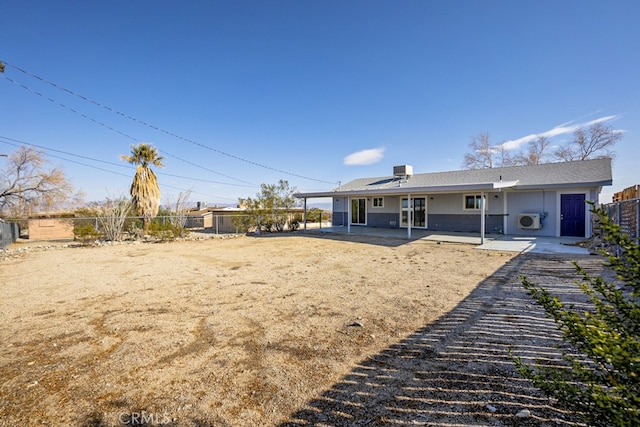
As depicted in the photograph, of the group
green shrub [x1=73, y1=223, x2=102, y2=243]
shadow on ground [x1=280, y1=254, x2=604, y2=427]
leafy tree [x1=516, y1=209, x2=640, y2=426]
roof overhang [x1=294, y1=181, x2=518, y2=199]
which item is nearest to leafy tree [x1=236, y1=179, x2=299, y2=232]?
roof overhang [x1=294, y1=181, x2=518, y2=199]

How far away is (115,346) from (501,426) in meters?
3.88

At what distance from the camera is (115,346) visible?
3.25 metres

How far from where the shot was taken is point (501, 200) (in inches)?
535

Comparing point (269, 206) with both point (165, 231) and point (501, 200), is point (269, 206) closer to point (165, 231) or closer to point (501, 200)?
point (165, 231)

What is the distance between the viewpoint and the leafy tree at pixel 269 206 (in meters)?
17.5

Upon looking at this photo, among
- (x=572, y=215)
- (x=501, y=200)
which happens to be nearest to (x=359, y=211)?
(x=501, y=200)

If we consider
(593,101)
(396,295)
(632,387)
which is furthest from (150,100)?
(593,101)

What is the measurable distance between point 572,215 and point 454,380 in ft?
44.8

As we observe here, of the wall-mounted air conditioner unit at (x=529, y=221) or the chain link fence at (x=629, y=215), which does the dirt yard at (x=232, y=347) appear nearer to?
the chain link fence at (x=629, y=215)

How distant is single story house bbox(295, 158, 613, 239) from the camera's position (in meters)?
11.7

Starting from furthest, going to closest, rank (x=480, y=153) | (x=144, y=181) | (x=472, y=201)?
(x=480, y=153), (x=144, y=181), (x=472, y=201)

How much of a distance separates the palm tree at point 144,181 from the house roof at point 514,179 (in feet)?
30.8

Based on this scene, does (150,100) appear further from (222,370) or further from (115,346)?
(222,370)

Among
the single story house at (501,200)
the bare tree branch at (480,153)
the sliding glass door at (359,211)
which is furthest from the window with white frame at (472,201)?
the bare tree branch at (480,153)
